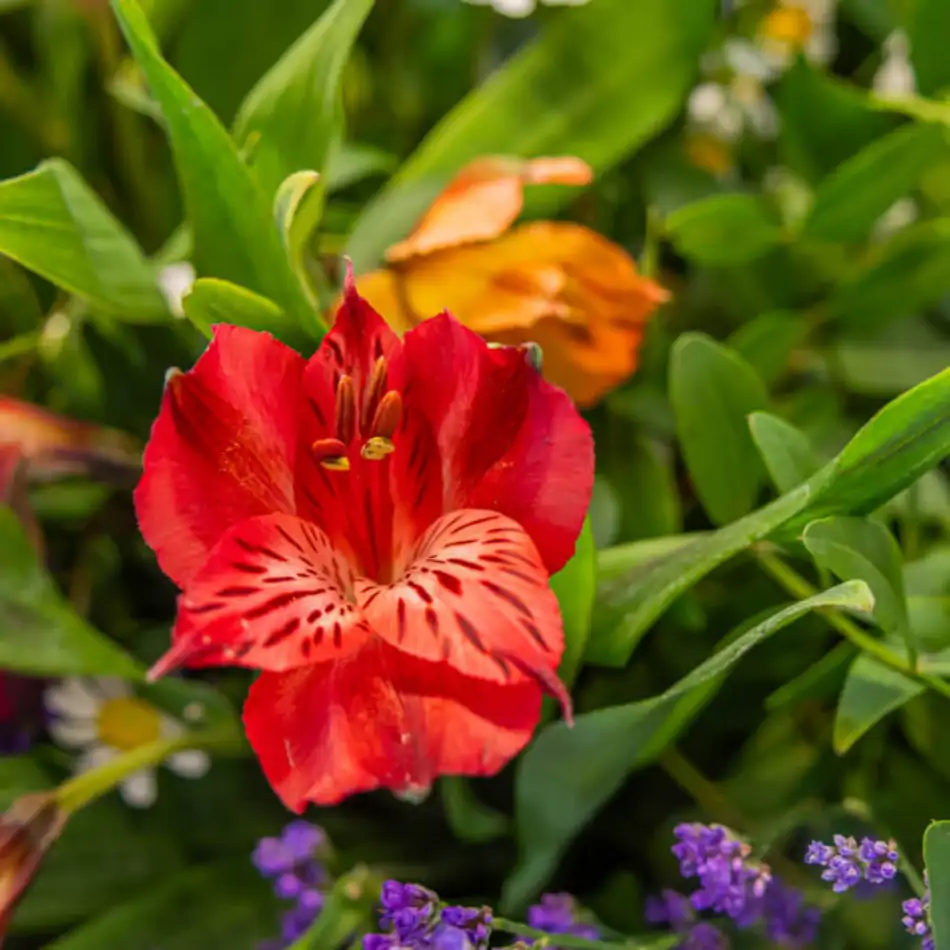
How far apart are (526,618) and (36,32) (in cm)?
54

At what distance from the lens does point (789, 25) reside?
62 centimetres

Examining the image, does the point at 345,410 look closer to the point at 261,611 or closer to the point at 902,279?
the point at 261,611

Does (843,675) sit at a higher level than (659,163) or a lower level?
lower

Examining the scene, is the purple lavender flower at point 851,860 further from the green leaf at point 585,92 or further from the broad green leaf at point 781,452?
the green leaf at point 585,92

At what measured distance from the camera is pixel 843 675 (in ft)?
1.24

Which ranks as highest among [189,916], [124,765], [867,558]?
[867,558]

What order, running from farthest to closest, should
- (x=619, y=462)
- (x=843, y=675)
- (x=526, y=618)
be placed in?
(x=619, y=462), (x=843, y=675), (x=526, y=618)

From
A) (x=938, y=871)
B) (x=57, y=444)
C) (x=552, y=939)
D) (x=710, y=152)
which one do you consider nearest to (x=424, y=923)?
(x=552, y=939)


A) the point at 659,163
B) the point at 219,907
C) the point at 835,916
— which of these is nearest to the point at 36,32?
the point at 659,163

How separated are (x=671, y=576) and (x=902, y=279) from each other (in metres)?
0.25

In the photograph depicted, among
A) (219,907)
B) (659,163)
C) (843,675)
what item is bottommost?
(219,907)

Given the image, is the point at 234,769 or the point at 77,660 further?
the point at 234,769

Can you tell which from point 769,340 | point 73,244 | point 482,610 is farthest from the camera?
point 769,340

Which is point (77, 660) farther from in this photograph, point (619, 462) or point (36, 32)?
point (36, 32)
